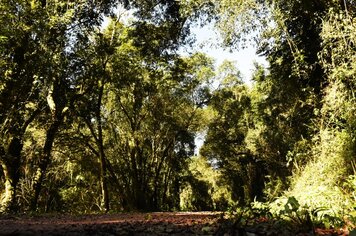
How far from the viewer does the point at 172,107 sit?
22.6 meters

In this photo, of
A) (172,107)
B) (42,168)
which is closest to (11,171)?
(42,168)

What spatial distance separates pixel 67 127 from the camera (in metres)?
16.9

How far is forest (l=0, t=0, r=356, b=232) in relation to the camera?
26.4 feet

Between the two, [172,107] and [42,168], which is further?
[172,107]

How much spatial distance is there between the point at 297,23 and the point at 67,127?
11.0 m

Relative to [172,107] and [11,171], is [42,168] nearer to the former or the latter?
[11,171]

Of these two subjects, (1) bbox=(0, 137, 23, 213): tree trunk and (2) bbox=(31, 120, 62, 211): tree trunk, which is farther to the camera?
(2) bbox=(31, 120, 62, 211): tree trunk

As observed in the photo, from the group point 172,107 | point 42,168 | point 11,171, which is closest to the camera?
point 11,171

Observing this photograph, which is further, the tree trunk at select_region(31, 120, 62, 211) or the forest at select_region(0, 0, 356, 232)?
the tree trunk at select_region(31, 120, 62, 211)

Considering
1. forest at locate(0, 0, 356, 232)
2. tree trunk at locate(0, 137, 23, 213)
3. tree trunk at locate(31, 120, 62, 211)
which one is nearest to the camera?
forest at locate(0, 0, 356, 232)

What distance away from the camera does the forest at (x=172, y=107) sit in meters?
8.05

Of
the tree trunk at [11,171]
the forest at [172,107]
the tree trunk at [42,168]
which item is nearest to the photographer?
the forest at [172,107]

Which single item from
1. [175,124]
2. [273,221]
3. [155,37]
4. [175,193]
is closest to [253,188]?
[175,193]

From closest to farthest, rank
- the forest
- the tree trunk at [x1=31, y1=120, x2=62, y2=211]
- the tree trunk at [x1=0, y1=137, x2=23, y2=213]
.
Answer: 1. the forest
2. the tree trunk at [x1=0, y1=137, x2=23, y2=213]
3. the tree trunk at [x1=31, y1=120, x2=62, y2=211]
